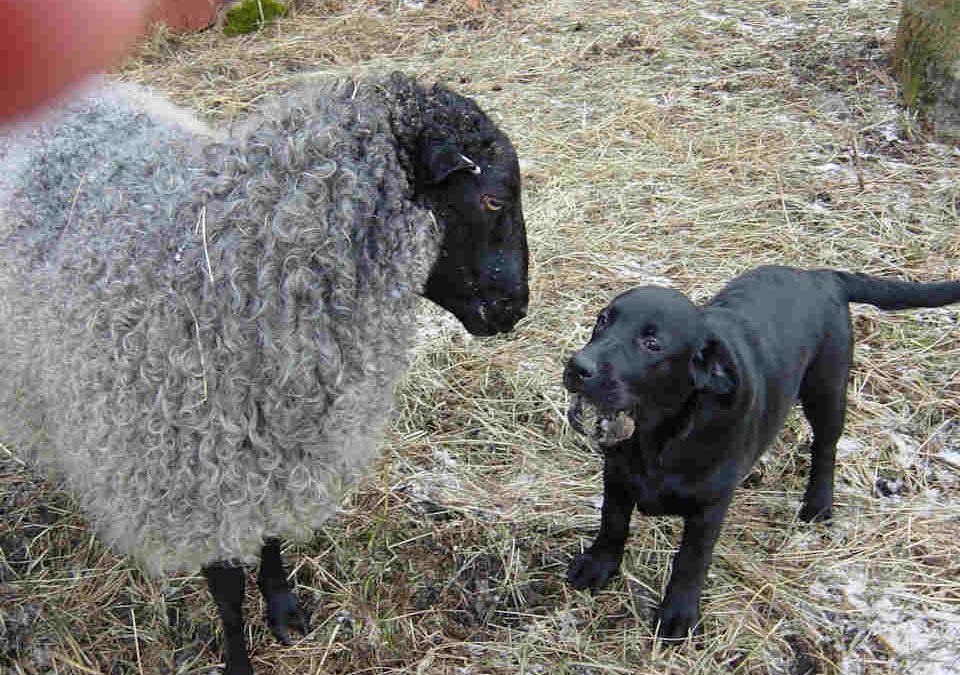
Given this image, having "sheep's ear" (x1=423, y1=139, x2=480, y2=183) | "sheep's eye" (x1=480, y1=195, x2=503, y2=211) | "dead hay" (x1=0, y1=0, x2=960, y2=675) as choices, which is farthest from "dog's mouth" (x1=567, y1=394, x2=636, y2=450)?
"dead hay" (x1=0, y1=0, x2=960, y2=675)

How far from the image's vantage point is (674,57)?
20.7 feet

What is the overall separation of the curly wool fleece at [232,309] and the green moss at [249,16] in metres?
5.28

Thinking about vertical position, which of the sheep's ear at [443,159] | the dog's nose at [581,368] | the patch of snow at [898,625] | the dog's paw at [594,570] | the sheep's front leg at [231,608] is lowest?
the patch of snow at [898,625]

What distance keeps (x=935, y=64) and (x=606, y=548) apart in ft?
13.1

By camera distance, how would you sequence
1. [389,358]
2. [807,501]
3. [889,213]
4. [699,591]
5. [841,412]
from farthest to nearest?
[889,213] < [807,501] < [841,412] < [699,591] < [389,358]

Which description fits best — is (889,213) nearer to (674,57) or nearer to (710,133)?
(710,133)

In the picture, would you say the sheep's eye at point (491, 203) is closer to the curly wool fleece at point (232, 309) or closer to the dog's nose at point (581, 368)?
the curly wool fleece at point (232, 309)

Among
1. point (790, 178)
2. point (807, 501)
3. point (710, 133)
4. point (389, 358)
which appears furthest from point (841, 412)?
point (710, 133)

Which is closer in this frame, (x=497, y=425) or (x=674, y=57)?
(x=497, y=425)

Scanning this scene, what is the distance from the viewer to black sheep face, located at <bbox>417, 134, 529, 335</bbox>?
1952 mm

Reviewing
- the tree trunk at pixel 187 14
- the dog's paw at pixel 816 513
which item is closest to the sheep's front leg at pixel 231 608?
the dog's paw at pixel 816 513

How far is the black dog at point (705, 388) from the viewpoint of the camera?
2145mm

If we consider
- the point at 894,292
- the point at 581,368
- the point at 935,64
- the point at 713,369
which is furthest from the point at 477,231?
the point at 935,64

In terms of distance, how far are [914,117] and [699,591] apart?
3.85 m
